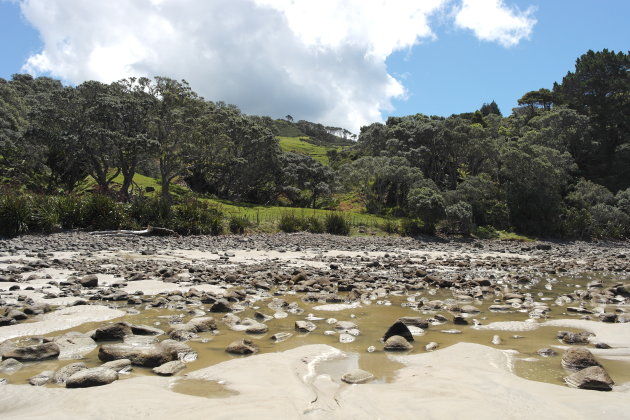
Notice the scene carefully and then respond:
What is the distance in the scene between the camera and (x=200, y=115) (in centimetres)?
4619

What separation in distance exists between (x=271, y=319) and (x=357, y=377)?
3.27m

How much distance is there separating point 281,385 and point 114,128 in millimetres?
43435

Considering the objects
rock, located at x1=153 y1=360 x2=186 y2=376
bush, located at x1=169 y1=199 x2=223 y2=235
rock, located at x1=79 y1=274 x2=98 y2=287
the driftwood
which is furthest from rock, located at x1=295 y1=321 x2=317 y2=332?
bush, located at x1=169 y1=199 x2=223 y2=235

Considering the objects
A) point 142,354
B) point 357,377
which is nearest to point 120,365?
point 142,354

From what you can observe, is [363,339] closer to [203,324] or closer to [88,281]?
[203,324]

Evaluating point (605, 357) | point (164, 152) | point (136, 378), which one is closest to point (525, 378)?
point (605, 357)

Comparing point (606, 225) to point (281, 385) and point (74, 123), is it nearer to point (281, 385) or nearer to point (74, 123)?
point (281, 385)

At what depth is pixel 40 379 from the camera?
4.06m

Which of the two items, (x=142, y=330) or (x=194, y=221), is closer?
(x=142, y=330)

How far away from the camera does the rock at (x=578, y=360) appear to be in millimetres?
4820

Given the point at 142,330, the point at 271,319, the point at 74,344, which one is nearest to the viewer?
the point at 74,344

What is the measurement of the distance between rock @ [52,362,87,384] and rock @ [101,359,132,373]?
23cm

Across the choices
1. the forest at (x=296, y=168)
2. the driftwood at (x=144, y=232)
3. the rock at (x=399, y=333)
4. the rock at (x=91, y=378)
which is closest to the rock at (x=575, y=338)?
the rock at (x=399, y=333)

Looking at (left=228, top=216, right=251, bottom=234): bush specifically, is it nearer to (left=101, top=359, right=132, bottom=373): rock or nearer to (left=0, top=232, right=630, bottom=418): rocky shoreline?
(left=0, top=232, right=630, bottom=418): rocky shoreline
